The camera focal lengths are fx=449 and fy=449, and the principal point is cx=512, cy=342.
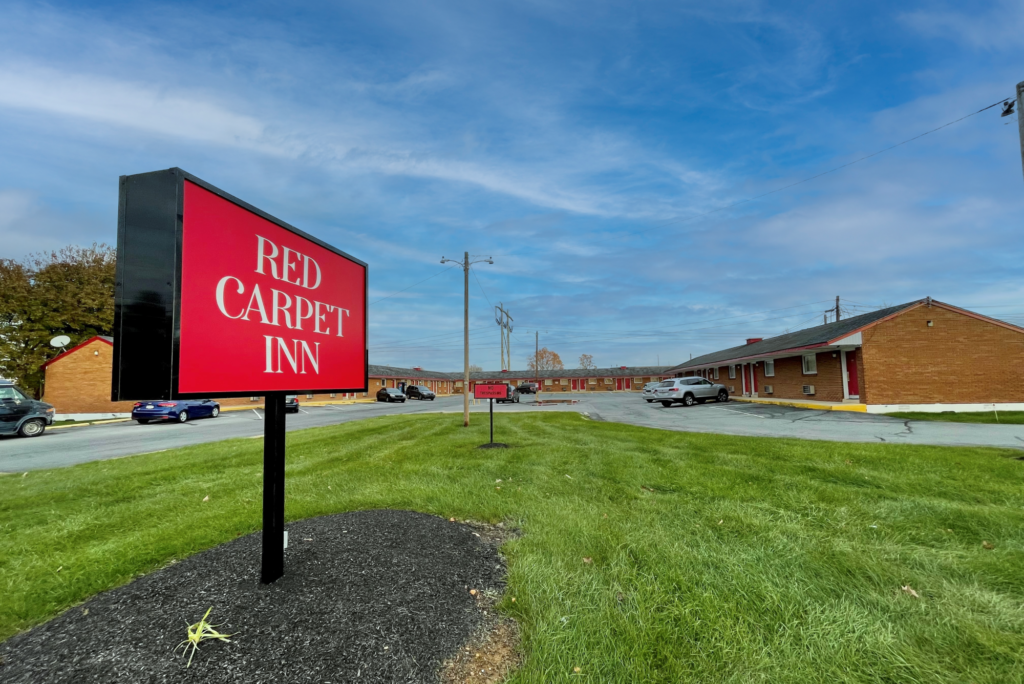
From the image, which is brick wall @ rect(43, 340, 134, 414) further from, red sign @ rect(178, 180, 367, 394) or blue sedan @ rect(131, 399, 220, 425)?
red sign @ rect(178, 180, 367, 394)

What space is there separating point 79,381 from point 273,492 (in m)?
33.0

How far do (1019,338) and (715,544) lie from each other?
25683 millimetres

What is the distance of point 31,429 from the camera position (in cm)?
1636

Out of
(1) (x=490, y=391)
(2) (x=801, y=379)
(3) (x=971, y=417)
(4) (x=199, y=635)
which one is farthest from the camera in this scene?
(2) (x=801, y=379)

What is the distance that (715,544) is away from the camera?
402 centimetres

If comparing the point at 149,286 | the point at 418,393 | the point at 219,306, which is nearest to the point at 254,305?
the point at 219,306

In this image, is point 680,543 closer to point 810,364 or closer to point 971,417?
point 971,417

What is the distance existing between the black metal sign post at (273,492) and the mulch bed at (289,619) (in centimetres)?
12

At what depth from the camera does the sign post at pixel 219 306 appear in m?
2.58

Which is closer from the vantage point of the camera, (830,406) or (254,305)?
(254,305)

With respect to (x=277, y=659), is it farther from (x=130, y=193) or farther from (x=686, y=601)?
(x=130, y=193)

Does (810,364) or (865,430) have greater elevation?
(810,364)

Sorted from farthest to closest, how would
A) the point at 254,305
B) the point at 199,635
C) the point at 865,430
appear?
the point at 865,430 < the point at 254,305 < the point at 199,635

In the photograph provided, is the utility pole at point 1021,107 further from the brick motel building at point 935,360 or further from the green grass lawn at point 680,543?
the brick motel building at point 935,360
